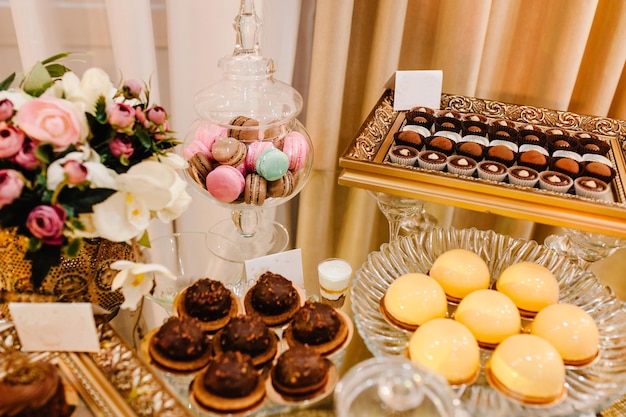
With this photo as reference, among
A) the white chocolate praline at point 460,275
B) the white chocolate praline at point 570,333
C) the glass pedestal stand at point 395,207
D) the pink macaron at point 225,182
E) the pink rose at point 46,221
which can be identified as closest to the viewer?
the pink rose at point 46,221

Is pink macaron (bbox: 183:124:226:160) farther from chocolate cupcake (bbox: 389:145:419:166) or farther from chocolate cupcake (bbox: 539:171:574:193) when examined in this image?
chocolate cupcake (bbox: 539:171:574:193)

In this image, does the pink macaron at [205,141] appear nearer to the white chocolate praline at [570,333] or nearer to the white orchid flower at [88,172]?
the white orchid flower at [88,172]

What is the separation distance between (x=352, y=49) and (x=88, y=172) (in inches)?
33.5

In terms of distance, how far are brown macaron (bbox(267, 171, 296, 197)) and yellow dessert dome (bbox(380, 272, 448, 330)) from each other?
304 mm

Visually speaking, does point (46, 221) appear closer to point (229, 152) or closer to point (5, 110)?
point (5, 110)

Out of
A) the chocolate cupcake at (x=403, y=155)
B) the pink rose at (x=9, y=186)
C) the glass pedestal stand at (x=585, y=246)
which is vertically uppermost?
the pink rose at (x=9, y=186)

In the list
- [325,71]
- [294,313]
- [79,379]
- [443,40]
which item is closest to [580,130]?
[443,40]

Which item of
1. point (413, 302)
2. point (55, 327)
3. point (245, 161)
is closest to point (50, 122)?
point (55, 327)

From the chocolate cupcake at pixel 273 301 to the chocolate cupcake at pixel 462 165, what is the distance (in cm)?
35

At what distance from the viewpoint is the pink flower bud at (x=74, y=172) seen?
2.33ft

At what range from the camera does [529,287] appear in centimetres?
91

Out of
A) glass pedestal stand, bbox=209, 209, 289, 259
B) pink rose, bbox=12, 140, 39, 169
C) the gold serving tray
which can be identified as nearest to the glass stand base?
glass pedestal stand, bbox=209, 209, 289, 259

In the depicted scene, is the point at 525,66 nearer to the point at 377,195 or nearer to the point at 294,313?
the point at 377,195

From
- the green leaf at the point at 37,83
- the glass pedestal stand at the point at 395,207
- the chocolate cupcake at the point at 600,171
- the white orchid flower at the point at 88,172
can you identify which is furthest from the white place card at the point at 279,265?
the chocolate cupcake at the point at 600,171
